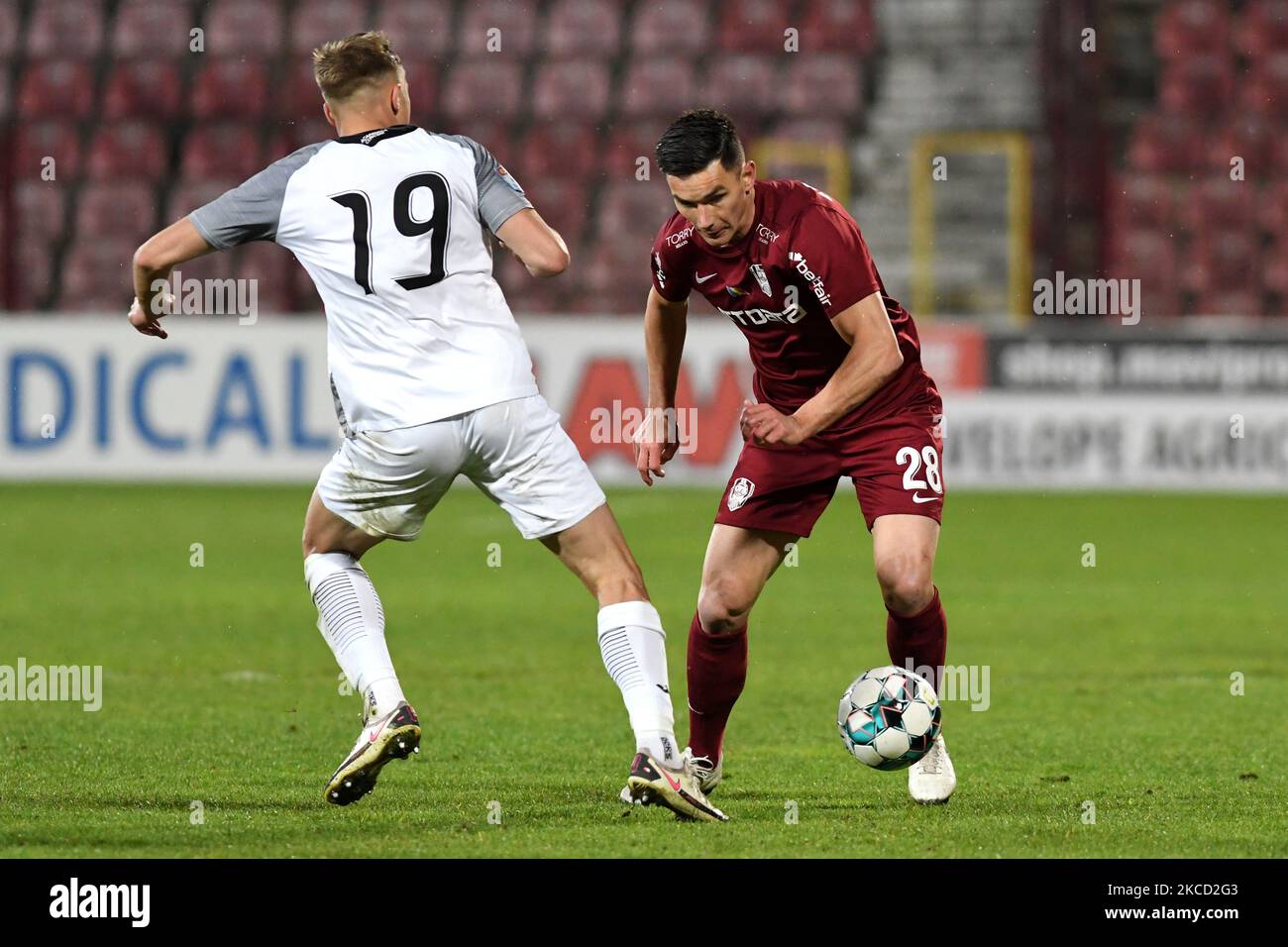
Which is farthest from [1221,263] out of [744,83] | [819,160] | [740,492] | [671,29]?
[740,492]

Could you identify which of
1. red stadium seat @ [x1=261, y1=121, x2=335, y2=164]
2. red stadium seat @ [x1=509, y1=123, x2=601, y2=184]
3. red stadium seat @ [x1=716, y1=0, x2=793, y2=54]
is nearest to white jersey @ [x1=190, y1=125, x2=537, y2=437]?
red stadium seat @ [x1=261, y1=121, x2=335, y2=164]

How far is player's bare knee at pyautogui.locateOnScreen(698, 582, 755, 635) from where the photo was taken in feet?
19.1

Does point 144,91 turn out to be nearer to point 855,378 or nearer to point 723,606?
point 723,606

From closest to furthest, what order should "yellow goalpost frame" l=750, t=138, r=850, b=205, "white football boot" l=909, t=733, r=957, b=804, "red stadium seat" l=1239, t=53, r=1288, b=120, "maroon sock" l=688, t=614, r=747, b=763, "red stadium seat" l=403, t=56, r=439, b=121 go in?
"white football boot" l=909, t=733, r=957, b=804, "maroon sock" l=688, t=614, r=747, b=763, "yellow goalpost frame" l=750, t=138, r=850, b=205, "red stadium seat" l=403, t=56, r=439, b=121, "red stadium seat" l=1239, t=53, r=1288, b=120

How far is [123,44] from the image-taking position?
20734 millimetres

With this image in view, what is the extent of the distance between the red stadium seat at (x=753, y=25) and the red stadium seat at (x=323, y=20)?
3628 millimetres

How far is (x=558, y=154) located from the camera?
782 inches

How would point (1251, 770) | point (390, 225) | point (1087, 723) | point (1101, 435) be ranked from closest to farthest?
1. point (390, 225)
2. point (1251, 770)
3. point (1087, 723)
4. point (1101, 435)

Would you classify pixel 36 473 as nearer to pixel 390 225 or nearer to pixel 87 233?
pixel 87 233

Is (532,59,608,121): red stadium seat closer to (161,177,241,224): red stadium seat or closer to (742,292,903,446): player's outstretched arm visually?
(161,177,241,224): red stadium seat

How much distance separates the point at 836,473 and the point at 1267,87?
633 inches

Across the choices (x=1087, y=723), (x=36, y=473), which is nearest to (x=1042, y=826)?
(x=1087, y=723)

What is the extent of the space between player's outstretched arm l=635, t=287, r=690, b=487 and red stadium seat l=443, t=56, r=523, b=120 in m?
14.6
